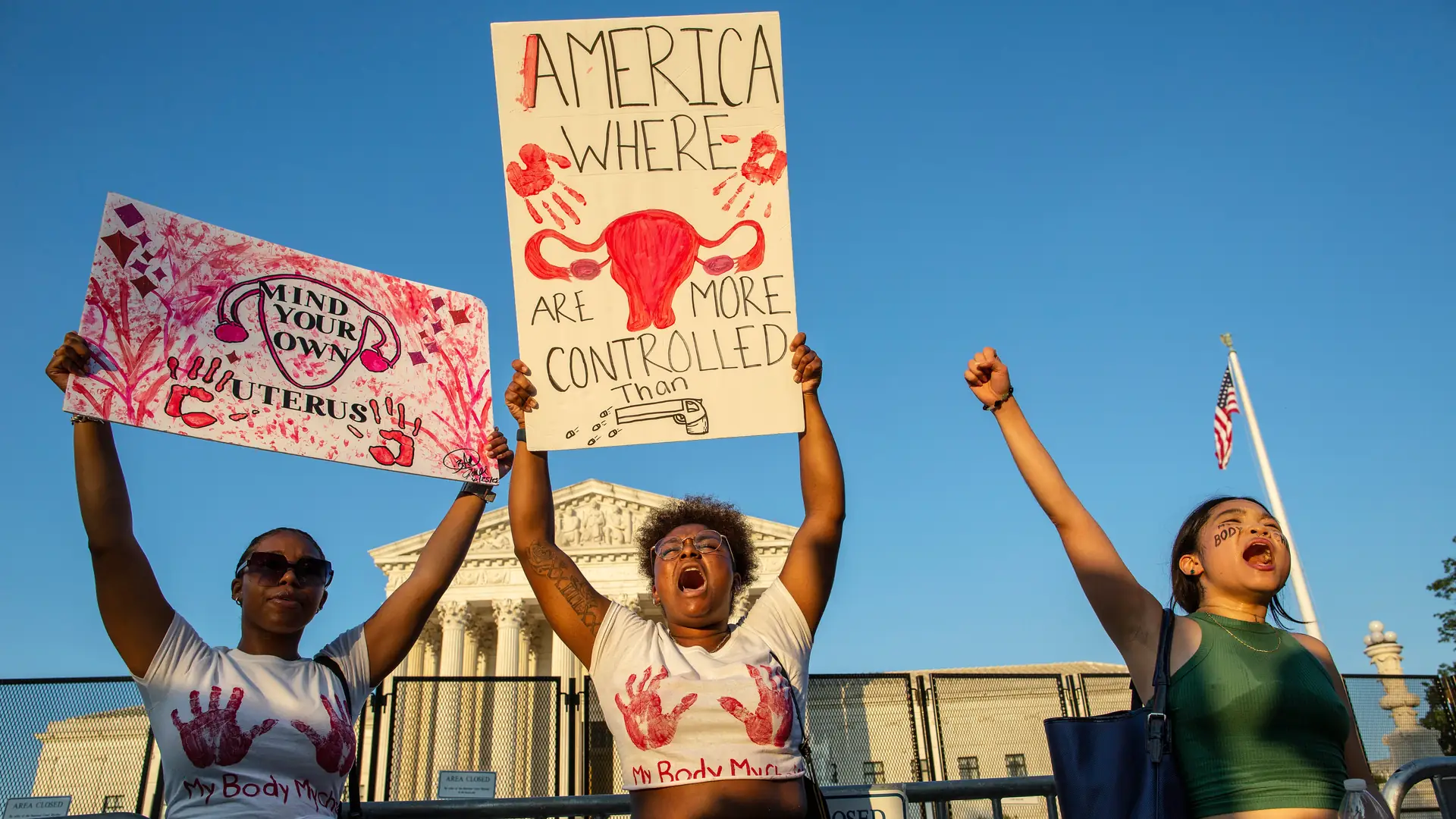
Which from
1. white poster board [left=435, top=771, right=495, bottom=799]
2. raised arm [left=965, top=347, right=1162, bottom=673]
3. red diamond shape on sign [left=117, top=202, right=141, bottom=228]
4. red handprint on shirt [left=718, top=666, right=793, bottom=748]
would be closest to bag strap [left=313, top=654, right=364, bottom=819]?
red handprint on shirt [left=718, top=666, right=793, bottom=748]

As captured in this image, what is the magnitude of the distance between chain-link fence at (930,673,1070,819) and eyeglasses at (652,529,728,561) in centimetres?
870

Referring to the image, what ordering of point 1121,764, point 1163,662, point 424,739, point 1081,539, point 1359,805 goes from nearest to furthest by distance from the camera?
point 1359,805 < point 1121,764 < point 1163,662 < point 1081,539 < point 424,739

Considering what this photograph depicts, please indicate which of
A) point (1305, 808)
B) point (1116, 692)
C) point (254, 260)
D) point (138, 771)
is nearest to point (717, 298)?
point (254, 260)

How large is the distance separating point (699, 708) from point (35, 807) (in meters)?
6.14

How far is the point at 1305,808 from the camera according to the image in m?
2.50

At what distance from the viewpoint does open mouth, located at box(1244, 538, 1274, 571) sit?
290 cm

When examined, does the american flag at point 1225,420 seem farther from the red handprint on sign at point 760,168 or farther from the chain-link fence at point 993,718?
the red handprint on sign at point 760,168

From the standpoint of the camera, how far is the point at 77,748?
819 centimetres

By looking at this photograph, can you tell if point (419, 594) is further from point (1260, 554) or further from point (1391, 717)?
point (1391, 717)

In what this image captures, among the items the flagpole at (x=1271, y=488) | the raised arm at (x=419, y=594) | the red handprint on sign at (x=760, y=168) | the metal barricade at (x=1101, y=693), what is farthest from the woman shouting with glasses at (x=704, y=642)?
the flagpole at (x=1271, y=488)

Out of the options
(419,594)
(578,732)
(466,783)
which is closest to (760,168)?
(419,594)

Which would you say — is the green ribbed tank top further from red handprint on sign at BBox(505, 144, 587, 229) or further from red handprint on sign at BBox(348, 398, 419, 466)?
red handprint on sign at BBox(348, 398, 419, 466)

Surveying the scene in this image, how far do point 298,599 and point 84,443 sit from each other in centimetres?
74

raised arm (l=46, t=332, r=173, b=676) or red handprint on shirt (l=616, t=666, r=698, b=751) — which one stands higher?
raised arm (l=46, t=332, r=173, b=676)
